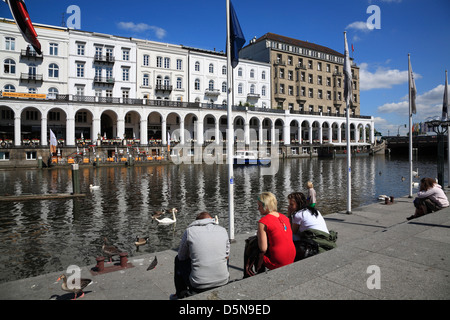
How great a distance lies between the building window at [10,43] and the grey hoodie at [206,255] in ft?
171

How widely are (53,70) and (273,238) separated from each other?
2028 inches

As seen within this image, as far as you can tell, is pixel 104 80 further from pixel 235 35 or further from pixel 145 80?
pixel 235 35

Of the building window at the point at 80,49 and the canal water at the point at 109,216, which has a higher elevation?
the building window at the point at 80,49

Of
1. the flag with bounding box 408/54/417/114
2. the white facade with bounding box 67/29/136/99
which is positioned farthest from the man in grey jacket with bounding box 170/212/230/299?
the white facade with bounding box 67/29/136/99

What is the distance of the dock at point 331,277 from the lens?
3.64 metres

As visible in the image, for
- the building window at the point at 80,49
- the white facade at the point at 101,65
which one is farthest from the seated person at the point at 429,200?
the building window at the point at 80,49

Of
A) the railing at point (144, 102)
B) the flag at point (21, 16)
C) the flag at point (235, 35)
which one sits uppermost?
the railing at point (144, 102)

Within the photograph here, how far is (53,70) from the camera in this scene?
45.2 m

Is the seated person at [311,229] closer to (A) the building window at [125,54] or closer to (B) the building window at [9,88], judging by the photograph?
(B) the building window at [9,88]

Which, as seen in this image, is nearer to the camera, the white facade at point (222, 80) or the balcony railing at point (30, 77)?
the balcony railing at point (30, 77)
